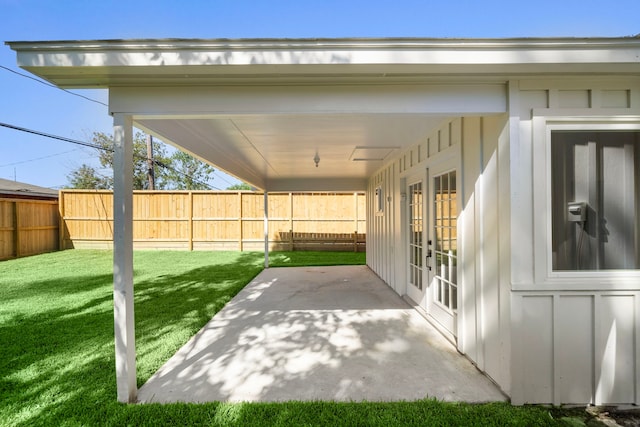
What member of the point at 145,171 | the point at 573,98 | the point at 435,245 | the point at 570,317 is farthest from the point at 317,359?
the point at 145,171

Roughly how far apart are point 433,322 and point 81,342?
13.8 ft

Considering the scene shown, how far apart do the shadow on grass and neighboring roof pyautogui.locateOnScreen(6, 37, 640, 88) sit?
2.44 m

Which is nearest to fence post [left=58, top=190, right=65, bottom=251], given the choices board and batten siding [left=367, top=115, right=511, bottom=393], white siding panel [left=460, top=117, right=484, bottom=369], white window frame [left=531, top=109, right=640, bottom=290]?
board and batten siding [left=367, top=115, right=511, bottom=393]

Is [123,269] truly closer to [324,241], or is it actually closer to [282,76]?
[282,76]

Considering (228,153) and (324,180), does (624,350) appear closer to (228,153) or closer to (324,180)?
(228,153)

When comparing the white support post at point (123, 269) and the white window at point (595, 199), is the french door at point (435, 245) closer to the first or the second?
the white window at point (595, 199)

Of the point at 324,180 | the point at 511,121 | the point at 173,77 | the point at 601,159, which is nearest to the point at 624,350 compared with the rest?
the point at 601,159

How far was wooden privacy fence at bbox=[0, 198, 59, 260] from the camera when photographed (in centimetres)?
908

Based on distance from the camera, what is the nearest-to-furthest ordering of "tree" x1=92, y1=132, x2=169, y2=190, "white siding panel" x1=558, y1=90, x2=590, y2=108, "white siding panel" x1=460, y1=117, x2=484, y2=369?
1. "white siding panel" x1=558, y1=90, x2=590, y2=108
2. "white siding panel" x1=460, y1=117, x2=484, y2=369
3. "tree" x1=92, y1=132, x2=169, y2=190

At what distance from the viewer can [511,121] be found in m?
2.33

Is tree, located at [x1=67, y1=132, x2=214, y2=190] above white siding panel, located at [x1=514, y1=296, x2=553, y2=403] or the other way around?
above

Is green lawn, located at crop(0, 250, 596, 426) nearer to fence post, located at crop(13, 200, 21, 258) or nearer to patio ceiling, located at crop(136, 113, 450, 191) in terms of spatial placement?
patio ceiling, located at crop(136, 113, 450, 191)

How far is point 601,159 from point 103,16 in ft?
38.9

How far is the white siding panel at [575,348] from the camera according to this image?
230 cm
